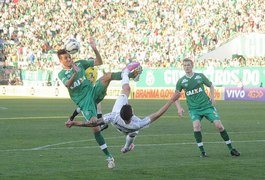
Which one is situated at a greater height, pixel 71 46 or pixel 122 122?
pixel 71 46

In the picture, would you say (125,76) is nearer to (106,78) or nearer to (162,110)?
(106,78)

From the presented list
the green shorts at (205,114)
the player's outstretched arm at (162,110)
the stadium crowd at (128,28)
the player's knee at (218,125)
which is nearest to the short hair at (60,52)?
the player's outstretched arm at (162,110)

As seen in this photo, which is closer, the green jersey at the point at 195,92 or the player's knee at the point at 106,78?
the player's knee at the point at 106,78

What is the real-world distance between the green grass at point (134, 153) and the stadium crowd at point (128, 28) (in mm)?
30451

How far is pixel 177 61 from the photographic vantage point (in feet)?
195

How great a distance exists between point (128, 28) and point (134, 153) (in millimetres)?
49145

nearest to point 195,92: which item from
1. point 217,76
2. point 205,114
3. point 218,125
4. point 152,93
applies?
point 205,114

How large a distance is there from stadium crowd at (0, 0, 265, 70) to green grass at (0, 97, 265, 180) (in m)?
30.5

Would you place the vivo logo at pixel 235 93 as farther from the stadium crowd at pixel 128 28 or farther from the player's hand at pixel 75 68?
the player's hand at pixel 75 68

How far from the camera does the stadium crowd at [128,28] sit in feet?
199

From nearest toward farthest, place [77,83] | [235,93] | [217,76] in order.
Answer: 1. [77,83]
2. [235,93]
3. [217,76]

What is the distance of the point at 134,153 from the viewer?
18094 mm

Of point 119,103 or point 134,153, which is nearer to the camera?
point 119,103

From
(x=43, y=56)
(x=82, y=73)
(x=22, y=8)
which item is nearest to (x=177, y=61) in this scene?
(x=43, y=56)
